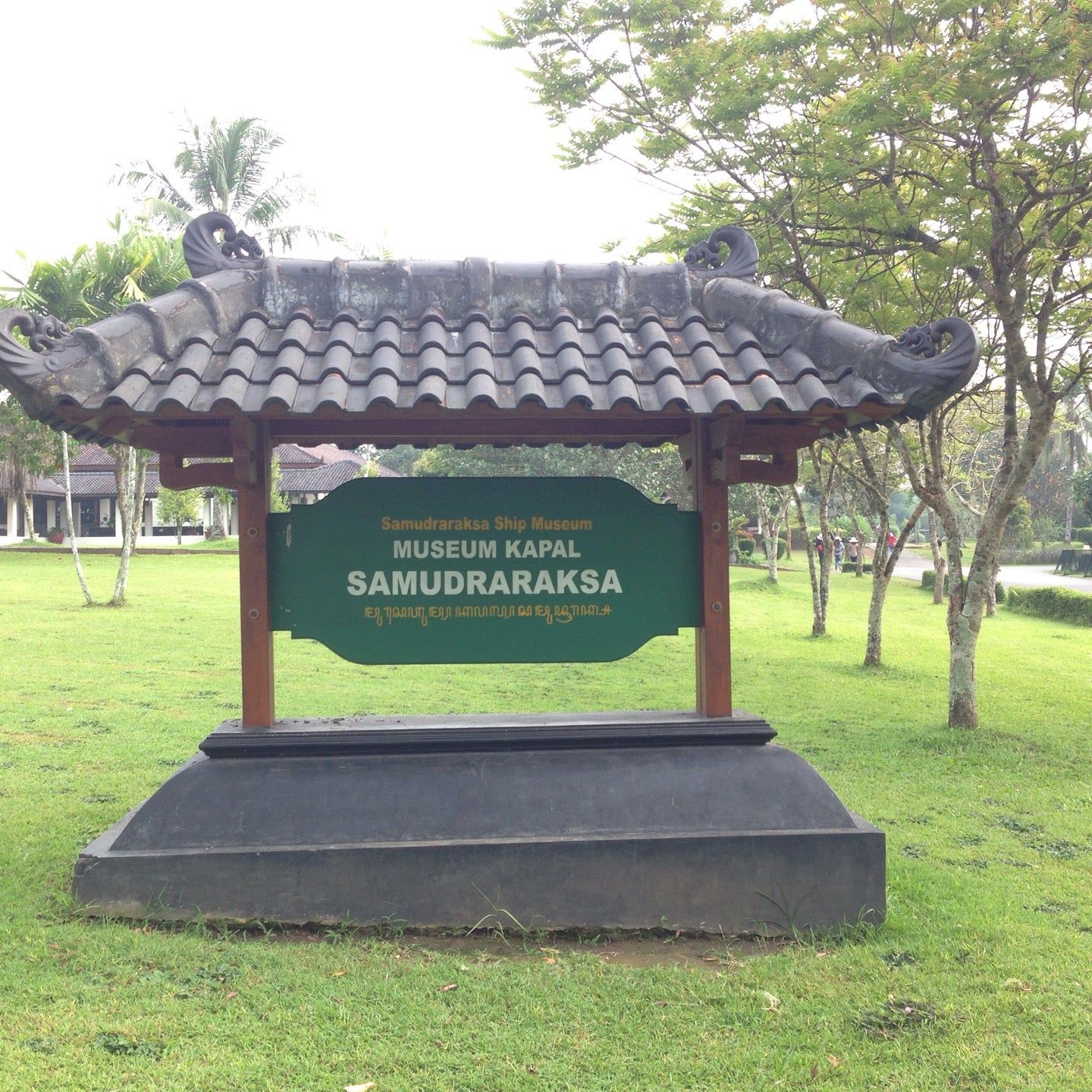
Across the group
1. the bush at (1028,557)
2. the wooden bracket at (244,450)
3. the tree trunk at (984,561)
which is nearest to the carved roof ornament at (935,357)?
the wooden bracket at (244,450)

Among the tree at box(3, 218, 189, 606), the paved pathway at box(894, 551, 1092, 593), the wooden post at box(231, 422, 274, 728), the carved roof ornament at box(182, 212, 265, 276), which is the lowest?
the paved pathway at box(894, 551, 1092, 593)

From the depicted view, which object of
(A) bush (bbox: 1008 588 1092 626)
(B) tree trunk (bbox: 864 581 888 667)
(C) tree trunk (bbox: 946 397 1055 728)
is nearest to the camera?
(C) tree trunk (bbox: 946 397 1055 728)

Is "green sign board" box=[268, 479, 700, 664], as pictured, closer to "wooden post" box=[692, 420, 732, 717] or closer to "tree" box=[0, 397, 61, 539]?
"wooden post" box=[692, 420, 732, 717]

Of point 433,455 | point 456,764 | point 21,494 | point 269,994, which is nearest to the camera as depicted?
point 269,994

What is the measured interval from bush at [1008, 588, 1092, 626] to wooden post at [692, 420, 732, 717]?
63.5 feet

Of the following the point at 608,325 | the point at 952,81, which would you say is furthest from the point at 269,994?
the point at 952,81

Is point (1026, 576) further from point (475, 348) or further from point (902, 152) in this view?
point (475, 348)

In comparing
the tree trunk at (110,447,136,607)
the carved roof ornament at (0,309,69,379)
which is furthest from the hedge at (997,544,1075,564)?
the carved roof ornament at (0,309,69,379)

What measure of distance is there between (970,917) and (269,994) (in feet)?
10.6

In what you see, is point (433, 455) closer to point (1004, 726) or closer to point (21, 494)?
point (21, 494)

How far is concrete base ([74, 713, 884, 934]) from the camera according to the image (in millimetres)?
4172

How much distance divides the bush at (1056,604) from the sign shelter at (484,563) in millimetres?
19503

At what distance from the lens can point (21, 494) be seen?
37.1 metres

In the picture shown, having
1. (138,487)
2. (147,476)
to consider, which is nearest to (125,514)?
(138,487)
